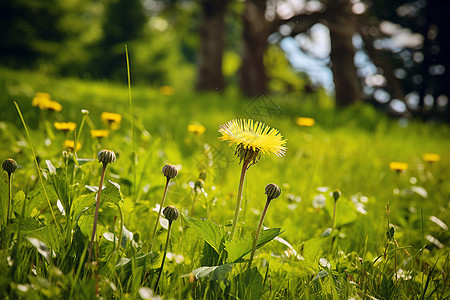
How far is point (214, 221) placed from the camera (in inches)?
48.5

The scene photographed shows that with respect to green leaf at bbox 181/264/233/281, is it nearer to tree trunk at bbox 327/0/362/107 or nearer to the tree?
tree trunk at bbox 327/0/362/107

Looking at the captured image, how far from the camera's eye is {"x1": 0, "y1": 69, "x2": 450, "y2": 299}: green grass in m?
0.82

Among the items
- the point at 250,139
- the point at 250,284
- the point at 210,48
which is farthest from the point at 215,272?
the point at 210,48

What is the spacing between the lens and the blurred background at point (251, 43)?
5980 millimetres

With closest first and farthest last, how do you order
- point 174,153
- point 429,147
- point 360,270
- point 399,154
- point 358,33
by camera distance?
1. point 360,270
2. point 174,153
3. point 399,154
4. point 429,147
5. point 358,33

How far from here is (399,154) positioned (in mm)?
3025

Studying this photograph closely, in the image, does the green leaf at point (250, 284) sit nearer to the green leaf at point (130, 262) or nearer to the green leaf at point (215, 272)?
the green leaf at point (215, 272)

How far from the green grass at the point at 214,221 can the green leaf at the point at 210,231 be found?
0.08 feet

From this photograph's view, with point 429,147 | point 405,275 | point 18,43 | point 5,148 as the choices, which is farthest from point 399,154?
point 18,43

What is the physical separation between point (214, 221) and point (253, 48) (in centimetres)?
548

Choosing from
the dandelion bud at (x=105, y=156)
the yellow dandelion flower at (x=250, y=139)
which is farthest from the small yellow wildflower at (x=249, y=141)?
the dandelion bud at (x=105, y=156)

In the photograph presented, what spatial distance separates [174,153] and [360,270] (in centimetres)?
108

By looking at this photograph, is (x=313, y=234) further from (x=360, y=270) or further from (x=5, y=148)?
(x=5, y=148)

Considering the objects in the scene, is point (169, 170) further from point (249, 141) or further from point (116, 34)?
point (116, 34)
